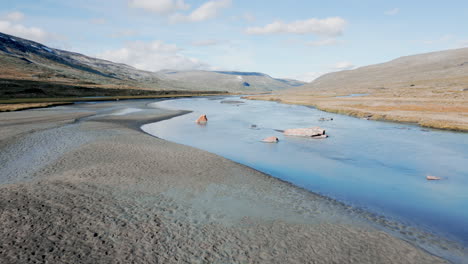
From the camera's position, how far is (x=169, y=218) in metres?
11.9

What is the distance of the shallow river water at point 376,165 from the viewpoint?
1405 cm

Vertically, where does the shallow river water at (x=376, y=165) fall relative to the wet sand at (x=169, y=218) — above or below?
below

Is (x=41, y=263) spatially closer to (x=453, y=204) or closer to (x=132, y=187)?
(x=132, y=187)

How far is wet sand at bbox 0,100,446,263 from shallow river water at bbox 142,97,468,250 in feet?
8.99

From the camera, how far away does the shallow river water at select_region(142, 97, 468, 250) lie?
14047 millimetres

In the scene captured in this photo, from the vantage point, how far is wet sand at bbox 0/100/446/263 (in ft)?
30.5

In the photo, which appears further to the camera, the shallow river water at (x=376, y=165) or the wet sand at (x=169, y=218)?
the shallow river water at (x=376, y=165)

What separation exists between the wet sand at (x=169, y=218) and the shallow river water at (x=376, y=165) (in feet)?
8.99

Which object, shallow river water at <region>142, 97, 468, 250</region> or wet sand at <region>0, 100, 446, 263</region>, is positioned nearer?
wet sand at <region>0, 100, 446, 263</region>

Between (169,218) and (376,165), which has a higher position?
(169,218)

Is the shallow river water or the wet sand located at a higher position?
the wet sand

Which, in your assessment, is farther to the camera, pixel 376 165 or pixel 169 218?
pixel 376 165

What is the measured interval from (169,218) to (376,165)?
18.2 meters

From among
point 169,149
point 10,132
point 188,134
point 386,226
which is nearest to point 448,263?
point 386,226
